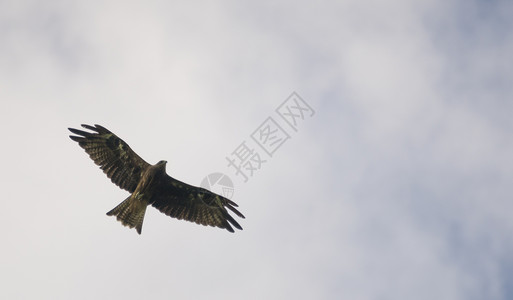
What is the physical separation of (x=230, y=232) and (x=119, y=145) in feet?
13.9

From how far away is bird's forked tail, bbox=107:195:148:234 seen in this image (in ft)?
53.0

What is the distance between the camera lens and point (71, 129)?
1653 centimetres

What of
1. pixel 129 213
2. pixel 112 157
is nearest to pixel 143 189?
pixel 129 213

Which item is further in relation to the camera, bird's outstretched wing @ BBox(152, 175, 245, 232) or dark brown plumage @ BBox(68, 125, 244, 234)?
bird's outstretched wing @ BBox(152, 175, 245, 232)

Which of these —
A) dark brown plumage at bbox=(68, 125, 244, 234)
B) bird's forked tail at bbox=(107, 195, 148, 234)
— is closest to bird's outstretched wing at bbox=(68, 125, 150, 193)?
dark brown plumage at bbox=(68, 125, 244, 234)

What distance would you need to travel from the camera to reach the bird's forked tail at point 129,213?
16.2 m

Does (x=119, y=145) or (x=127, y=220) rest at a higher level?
(x=119, y=145)

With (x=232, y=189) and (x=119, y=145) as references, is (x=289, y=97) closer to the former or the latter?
(x=232, y=189)

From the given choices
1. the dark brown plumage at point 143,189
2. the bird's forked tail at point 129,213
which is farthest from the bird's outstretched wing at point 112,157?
the bird's forked tail at point 129,213

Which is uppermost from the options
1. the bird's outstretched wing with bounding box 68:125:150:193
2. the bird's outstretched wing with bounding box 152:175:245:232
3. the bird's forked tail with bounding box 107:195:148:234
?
the bird's outstretched wing with bounding box 152:175:245:232

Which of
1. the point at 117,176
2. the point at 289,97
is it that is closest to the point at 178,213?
the point at 117,176

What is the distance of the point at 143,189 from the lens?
16281mm

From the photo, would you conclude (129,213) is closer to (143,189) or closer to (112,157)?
(143,189)

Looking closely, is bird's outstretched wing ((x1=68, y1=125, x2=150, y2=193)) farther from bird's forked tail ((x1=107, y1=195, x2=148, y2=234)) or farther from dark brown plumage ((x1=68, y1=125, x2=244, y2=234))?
bird's forked tail ((x1=107, y1=195, x2=148, y2=234))
